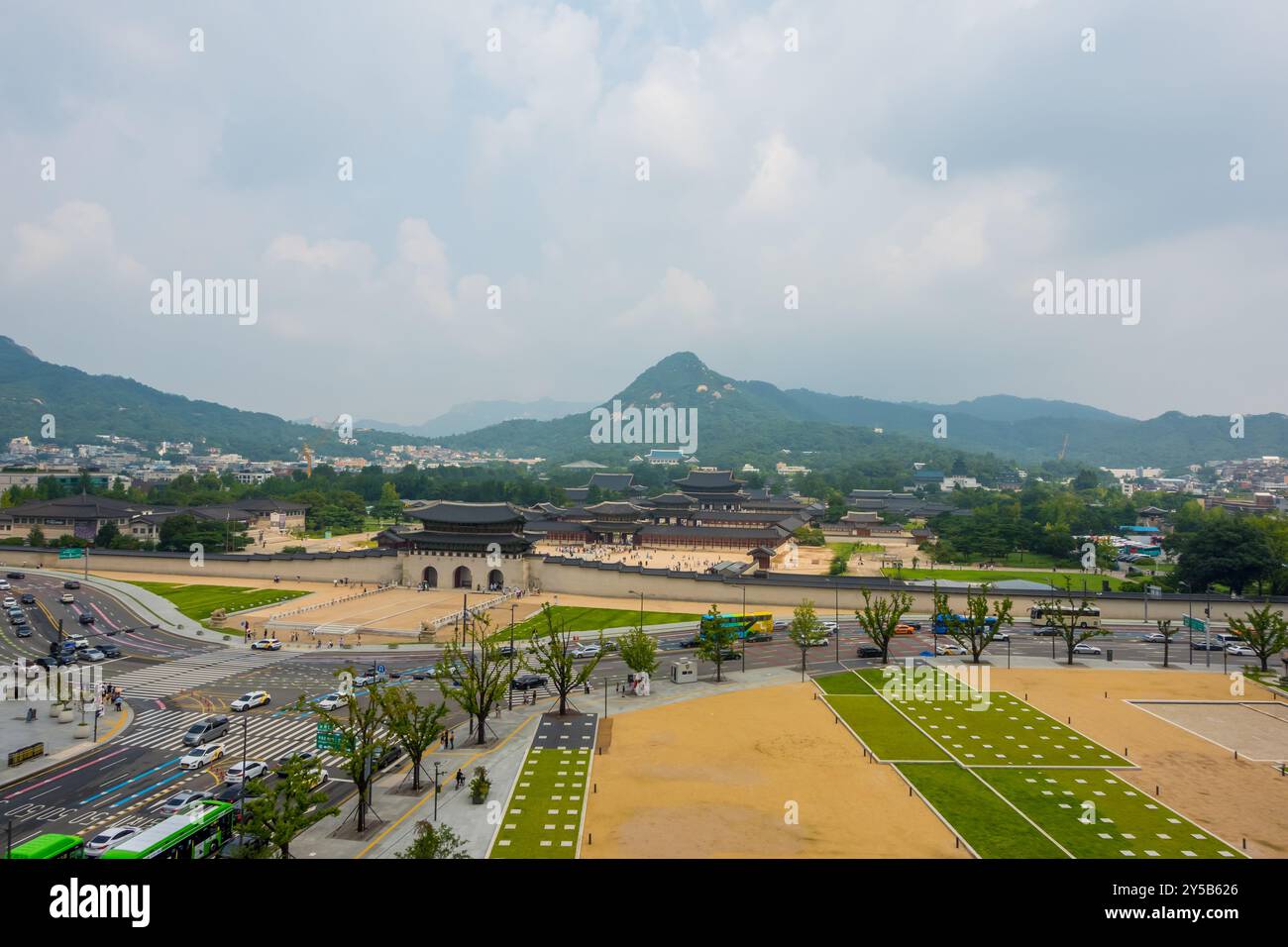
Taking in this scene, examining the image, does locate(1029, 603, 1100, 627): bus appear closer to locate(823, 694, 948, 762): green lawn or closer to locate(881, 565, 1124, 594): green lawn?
locate(881, 565, 1124, 594): green lawn

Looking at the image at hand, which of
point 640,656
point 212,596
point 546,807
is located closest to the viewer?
point 546,807

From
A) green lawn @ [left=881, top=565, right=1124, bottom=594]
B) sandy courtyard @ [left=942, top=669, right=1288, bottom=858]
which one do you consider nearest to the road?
sandy courtyard @ [left=942, top=669, right=1288, bottom=858]

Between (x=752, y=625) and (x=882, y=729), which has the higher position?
(x=752, y=625)

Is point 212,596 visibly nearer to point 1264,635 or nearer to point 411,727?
point 411,727

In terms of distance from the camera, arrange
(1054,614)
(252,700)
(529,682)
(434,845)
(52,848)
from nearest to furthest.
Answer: (434,845) < (52,848) < (252,700) < (529,682) < (1054,614)

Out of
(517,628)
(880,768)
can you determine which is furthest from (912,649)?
(517,628)

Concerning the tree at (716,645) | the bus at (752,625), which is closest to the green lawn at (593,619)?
the bus at (752,625)

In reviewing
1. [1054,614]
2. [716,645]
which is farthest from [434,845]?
[1054,614]

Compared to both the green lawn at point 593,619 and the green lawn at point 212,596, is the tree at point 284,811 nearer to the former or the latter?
the green lawn at point 593,619
